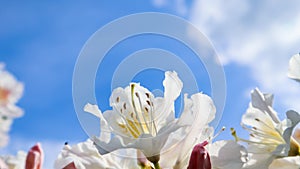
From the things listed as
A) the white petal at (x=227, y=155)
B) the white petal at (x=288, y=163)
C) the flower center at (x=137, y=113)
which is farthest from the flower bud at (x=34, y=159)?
the white petal at (x=288, y=163)

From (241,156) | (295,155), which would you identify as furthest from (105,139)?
(295,155)

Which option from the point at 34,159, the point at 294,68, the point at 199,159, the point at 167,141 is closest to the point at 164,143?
the point at 167,141

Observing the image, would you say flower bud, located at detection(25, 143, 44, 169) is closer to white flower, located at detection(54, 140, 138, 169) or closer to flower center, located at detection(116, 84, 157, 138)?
white flower, located at detection(54, 140, 138, 169)

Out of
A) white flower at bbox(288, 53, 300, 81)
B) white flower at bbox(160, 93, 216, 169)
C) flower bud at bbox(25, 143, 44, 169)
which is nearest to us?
flower bud at bbox(25, 143, 44, 169)

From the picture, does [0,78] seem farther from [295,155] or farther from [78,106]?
[295,155]

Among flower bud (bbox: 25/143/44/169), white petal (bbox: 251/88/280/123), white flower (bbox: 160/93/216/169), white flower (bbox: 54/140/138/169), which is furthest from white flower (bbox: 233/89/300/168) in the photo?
flower bud (bbox: 25/143/44/169)

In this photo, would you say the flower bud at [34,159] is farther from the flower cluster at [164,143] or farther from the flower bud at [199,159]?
the flower bud at [199,159]
